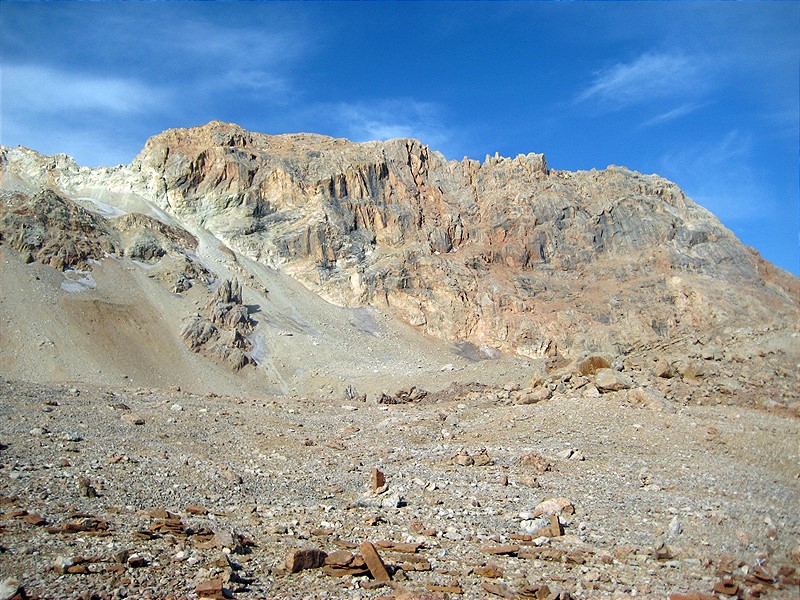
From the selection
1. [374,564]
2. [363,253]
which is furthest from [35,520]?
[363,253]

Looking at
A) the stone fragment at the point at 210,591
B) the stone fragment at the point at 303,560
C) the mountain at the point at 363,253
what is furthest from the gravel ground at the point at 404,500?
the mountain at the point at 363,253

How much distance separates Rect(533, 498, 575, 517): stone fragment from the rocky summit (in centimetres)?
4

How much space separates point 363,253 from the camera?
241 feet

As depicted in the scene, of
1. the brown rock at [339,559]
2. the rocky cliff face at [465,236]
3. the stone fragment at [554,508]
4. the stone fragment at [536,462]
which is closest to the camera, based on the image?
the brown rock at [339,559]

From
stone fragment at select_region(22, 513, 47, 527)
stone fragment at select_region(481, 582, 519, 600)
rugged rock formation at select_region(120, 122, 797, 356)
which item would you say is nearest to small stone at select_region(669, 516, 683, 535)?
stone fragment at select_region(481, 582, 519, 600)

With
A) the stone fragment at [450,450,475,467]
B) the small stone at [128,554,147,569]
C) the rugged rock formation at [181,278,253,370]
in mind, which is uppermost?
the rugged rock formation at [181,278,253,370]

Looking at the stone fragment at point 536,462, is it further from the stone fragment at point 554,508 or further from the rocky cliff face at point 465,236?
the rocky cliff face at point 465,236

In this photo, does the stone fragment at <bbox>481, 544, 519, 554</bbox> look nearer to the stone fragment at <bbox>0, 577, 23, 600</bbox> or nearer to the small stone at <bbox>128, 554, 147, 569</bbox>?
the small stone at <bbox>128, 554, 147, 569</bbox>

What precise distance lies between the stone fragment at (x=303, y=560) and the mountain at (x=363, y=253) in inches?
1440

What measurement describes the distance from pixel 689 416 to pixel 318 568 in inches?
534

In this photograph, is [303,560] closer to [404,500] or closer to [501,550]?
[501,550]

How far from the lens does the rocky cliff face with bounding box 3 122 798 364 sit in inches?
2682

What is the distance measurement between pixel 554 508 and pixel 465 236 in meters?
68.3

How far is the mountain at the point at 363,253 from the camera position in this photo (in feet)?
165
